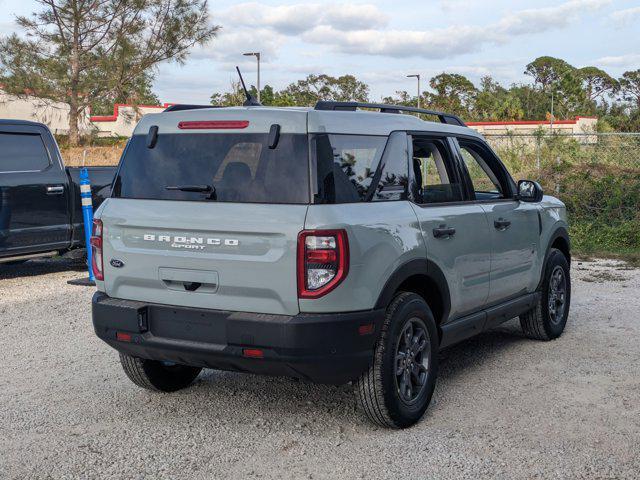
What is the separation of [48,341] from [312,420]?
3.25 metres

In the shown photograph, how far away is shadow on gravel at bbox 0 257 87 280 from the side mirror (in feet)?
24.0

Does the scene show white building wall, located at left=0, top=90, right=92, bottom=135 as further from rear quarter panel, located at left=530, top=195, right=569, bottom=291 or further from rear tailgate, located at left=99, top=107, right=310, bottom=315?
rear tailgate, located at left=99, top=107, right=310, bottom=315

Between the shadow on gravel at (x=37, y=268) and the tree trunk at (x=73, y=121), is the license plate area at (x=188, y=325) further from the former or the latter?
the tree trunk at (x=73, y=121)

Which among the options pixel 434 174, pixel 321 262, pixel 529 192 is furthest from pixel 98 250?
pixel 529 192

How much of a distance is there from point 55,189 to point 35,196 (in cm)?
31

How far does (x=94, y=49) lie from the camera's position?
39406 millimetres

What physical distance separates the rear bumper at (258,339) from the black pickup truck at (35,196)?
5.72 meters

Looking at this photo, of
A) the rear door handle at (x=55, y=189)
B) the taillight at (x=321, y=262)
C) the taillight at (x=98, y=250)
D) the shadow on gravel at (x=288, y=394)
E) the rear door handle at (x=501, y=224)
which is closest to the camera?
the taillight at (x=321, y=262)

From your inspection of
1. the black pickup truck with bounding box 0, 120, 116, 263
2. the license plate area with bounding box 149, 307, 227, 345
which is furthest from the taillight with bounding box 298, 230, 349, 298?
the black pickup truck with bounding box 0, 120, 116, 263

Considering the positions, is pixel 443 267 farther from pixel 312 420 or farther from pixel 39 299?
pixel 39 299

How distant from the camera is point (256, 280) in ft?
14.2

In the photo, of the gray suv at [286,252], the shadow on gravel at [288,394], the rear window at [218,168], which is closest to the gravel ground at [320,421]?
the shadow on gravel at [288,394]

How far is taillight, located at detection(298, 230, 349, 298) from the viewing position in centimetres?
421

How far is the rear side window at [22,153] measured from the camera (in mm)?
10273
